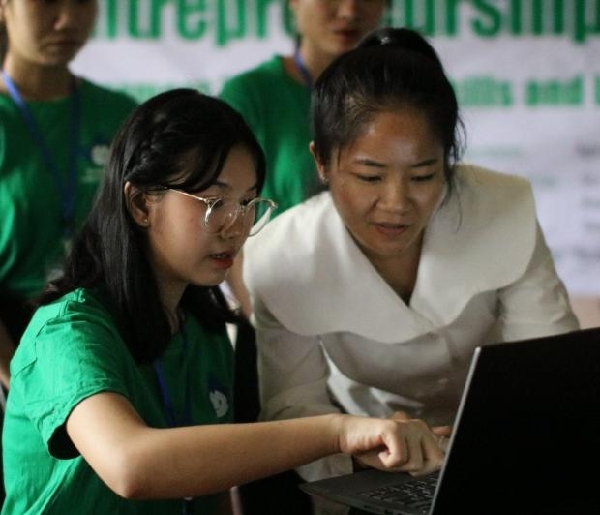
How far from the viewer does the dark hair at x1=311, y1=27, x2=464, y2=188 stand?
5.02ft

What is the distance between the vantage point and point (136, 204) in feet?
4.54

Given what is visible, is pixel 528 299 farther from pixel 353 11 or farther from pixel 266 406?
pixel 353 11

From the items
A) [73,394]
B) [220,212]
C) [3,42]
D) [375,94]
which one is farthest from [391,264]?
[3,42]

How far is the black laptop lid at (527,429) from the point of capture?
3.27ft

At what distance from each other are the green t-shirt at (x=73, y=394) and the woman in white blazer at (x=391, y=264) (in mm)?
172

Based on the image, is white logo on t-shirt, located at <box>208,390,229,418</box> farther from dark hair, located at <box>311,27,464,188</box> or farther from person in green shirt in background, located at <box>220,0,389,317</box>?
person in green shirt in background, located at <box>220,0,389,317</box>

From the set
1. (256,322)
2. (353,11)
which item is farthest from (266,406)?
(353,11)

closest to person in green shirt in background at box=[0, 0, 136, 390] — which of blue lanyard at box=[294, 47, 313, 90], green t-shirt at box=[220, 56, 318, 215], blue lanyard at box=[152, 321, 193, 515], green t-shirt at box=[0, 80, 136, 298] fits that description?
green t-shirt at box=[0, 80, 136, 298]

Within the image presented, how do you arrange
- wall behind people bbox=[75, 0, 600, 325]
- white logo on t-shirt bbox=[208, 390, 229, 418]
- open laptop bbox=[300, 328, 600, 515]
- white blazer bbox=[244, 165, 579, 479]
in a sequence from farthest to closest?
1. wall behind people bbox=[75, 0, 600, 325]
2. white blazer bbox=[244, 165, 579, 479]
3. white logo on t-shirt bbox=[208, 390, 229, 418]
4. open laptop bbox=[300, 328, 600, 515]

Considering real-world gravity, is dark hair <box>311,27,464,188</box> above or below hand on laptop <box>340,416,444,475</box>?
above

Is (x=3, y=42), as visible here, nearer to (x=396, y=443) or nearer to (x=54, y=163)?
(x=54, y=163)

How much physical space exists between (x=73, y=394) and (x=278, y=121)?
46.3 inches

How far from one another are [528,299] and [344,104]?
0.38 meters

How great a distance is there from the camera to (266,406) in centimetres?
161
